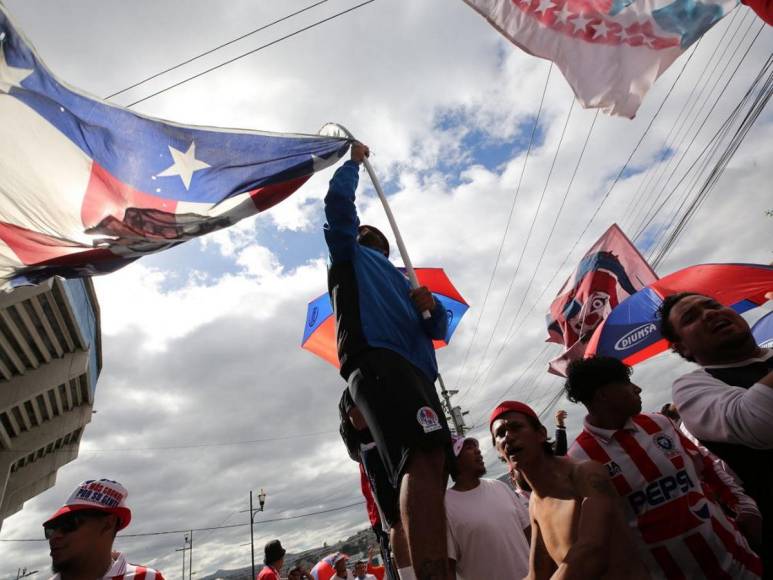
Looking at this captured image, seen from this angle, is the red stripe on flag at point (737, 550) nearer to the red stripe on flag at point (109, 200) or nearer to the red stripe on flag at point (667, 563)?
the red stripe on flag at point (667, 563)

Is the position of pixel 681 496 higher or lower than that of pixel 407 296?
lower

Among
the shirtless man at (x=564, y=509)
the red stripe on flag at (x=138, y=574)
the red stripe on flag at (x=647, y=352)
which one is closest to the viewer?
the shirtless man at (x=564, y=509)

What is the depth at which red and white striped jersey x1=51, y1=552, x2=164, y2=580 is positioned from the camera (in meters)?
3.06

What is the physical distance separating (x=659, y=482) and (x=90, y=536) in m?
3.47

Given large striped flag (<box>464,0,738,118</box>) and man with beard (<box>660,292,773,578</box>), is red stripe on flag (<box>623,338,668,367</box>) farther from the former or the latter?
man with beard (<box>660,292,773,578</box>)

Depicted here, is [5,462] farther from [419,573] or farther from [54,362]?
[419,573]

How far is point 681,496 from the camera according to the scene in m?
2.37

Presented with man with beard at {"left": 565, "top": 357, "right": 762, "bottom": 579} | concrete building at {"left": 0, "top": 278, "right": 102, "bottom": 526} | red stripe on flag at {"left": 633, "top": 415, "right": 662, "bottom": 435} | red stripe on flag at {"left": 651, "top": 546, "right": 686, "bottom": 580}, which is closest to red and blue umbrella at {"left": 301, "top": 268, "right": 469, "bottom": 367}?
man with beard at {"left": 565, "top": 357, "right": 762, "bottom": 579}

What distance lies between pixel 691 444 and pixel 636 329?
450 centimetres

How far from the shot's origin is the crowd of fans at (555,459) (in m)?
1.76

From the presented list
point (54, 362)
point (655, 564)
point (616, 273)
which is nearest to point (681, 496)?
point (655, 564)

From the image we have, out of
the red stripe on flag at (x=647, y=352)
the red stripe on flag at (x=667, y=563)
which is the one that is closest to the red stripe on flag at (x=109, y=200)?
the red stripe on flag at (x=667, y=563)

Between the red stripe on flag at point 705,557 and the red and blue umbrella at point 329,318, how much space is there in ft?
11.9

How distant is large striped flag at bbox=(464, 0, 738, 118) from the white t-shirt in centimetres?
311
